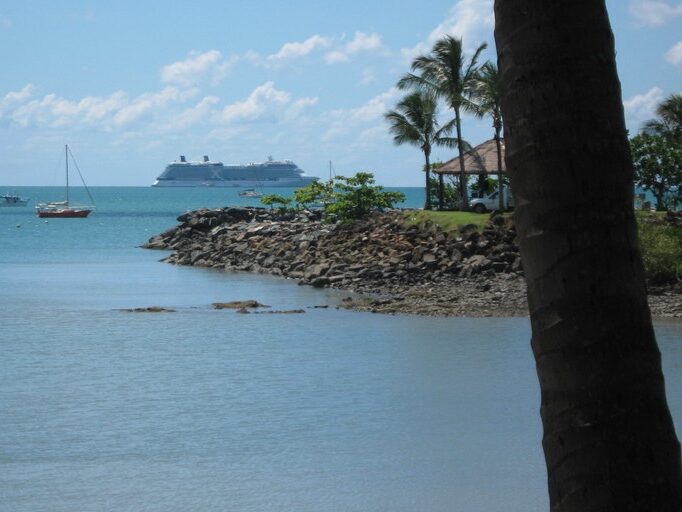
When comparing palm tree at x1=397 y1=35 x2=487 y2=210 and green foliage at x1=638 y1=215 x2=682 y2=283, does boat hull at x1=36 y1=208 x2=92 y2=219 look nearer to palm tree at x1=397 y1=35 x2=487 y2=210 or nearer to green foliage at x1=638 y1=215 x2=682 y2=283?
palm tree at x1=397 y1=35 x2=487 y2=210

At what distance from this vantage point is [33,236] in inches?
3137

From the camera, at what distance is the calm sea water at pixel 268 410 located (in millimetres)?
12492

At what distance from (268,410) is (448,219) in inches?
927

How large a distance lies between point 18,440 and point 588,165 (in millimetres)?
13230

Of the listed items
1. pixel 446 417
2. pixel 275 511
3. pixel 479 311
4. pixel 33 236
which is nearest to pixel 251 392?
pixel 446 417

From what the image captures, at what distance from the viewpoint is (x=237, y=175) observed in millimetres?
195750

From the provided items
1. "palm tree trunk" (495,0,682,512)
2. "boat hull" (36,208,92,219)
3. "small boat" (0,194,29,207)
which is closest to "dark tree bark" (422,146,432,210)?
"palm tree trunk" (495,0,682,512)

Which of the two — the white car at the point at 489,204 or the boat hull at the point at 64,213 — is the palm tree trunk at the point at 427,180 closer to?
the white car at the point at 489,204

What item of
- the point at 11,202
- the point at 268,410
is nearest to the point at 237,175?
the point at 11,202

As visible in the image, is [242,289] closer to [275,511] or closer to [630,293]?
[275,511]

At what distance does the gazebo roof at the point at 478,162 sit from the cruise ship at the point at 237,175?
141809mm

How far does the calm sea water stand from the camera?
1249 cm

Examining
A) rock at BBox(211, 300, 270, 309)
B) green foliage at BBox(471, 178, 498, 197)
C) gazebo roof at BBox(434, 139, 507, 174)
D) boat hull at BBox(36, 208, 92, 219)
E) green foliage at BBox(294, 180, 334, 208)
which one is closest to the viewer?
rock at BBox(211, 300, 270, 309)

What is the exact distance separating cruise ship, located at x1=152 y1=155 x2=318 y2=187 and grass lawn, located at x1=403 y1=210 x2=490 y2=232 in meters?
151
